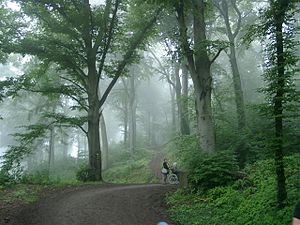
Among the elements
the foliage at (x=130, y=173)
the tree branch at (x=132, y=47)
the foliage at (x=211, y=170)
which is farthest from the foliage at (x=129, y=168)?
the foliage at (x=211, y=170)

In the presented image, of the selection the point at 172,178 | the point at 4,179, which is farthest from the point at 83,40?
the point at 172,178

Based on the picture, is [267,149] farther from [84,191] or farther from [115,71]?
[115,71]

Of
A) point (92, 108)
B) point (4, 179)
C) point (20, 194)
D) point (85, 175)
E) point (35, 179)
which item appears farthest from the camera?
point (92, 108)

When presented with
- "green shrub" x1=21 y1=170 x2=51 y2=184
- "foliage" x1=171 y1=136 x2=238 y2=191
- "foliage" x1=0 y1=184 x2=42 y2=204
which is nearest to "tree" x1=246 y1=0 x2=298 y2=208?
"foliage" x1=171 y1=136 x2=238 y2=191

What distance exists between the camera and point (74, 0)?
1772 cm

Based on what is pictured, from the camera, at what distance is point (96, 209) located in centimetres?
990

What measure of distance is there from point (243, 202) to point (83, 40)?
13165 mm

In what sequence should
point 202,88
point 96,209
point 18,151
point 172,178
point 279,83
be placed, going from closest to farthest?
1. point 279,83
2. point 96,209
3. point 202,88
4. point 18,151
5. point 172,178

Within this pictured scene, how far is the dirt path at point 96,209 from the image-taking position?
8776mm

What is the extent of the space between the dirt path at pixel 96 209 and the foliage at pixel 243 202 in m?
0.68

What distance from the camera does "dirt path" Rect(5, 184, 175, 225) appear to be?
8.78 meters

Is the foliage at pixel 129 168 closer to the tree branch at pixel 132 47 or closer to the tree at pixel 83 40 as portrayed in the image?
the tree at pixel 83 40

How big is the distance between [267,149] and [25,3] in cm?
1447

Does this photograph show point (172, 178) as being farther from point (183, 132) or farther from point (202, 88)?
point (202, 88)
